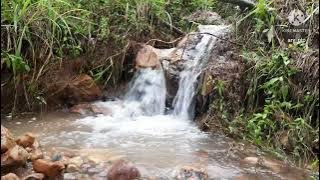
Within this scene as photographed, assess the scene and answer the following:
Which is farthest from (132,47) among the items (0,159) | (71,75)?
(0,159)

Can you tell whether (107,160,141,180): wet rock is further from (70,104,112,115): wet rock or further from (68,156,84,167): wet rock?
(70,104,112,115): wet rock

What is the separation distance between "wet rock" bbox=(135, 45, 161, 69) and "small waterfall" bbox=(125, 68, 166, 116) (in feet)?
0.17

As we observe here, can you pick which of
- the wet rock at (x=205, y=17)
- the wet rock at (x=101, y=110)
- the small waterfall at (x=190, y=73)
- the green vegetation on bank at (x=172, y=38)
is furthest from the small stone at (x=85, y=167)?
the wet rock at (x=205, y=17)

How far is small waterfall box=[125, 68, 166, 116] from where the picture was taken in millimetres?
4656

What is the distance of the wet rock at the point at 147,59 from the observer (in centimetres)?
482

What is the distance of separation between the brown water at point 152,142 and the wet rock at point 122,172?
0.61 ft

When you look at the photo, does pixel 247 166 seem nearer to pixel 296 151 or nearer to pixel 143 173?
pixel 296 151

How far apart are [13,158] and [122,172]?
2.07ft

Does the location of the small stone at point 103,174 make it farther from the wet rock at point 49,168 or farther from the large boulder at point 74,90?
the large boulder at point 74,90

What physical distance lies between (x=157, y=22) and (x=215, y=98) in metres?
1.59

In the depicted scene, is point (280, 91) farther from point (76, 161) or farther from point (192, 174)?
point (76, 161)

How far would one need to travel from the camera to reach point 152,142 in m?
3.67

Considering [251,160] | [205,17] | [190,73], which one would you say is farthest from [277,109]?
[205,17]

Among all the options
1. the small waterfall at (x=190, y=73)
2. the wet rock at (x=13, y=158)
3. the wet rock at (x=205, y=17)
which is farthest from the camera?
the wet rock at (x=205, y=17)
